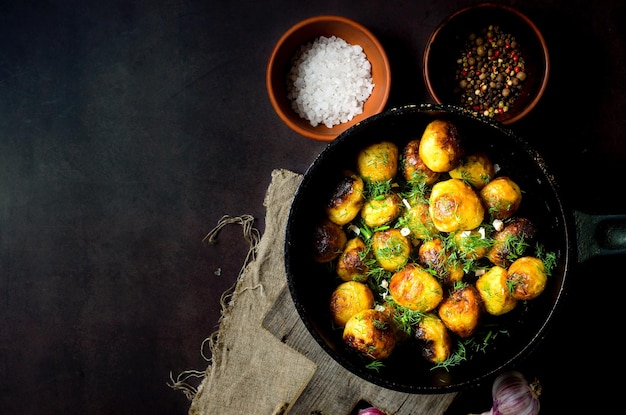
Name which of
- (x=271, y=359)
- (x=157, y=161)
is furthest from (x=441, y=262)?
(x=157, y=161)

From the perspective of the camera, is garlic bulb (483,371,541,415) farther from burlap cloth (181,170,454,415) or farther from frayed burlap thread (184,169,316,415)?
frayed burlap thread (184,169,316,415)

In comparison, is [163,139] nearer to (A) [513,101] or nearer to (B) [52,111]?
(B) [52,111]

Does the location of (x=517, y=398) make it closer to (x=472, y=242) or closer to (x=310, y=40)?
(x=472, y=242)

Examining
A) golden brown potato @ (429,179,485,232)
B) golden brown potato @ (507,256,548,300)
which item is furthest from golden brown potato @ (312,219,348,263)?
golden brown potato @ (507,256,548,300)

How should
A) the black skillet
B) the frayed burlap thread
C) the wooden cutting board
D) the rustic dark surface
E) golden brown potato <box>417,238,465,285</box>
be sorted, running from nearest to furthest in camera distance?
the black skillet < golden brown potato <box>417,238,465,285</box> < the wooden cutting board < the frayed burlap thread < the rustic dark surface

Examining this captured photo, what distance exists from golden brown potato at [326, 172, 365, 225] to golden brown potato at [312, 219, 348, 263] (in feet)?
0.11

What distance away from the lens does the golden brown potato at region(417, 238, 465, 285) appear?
5.40 ft

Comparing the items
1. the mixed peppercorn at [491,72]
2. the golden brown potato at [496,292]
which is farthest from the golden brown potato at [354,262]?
the mixed peppercorn at [491,72]

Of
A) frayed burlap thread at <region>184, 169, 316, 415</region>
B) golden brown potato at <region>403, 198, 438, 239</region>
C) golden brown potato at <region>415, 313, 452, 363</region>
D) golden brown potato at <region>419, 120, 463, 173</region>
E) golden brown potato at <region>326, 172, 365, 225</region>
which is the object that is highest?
golden brown potato at <region>419, 120, 463, 173</region>

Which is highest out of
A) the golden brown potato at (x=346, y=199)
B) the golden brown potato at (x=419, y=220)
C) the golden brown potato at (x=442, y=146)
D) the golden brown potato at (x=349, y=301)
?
the golden brown potato at (x=442, y=146)

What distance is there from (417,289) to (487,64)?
39.2 inches

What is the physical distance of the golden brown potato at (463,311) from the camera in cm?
160

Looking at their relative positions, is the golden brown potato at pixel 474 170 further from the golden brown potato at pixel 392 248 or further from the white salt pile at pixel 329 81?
the white salt pile at pixel 329 81

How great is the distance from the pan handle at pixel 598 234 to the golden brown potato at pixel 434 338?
0.44 meters
